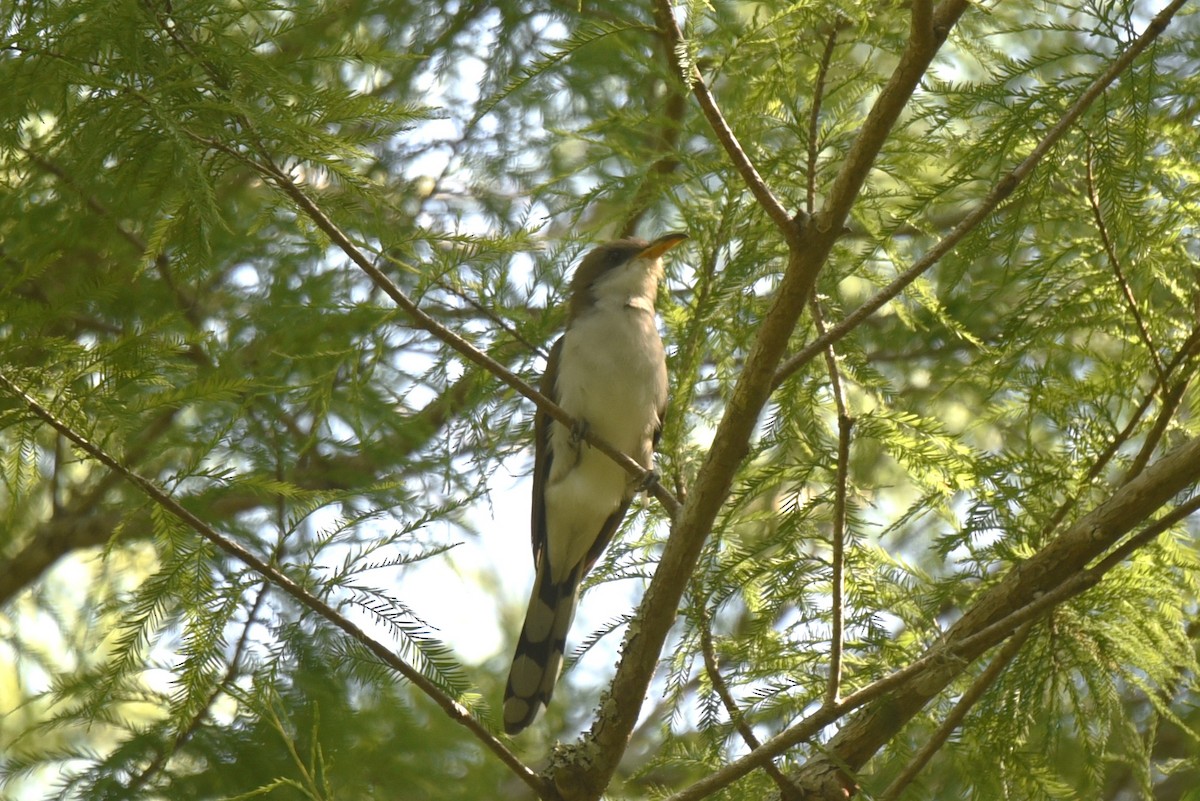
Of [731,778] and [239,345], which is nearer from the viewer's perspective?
[731,778]

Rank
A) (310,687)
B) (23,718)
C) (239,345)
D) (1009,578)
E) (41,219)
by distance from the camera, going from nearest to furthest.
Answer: (1009,578)
(310,687)
(41,219)
(239,345)
(23,718)

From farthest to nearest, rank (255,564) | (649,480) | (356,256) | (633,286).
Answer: (633,286) → (649,480) → (356,256) → (255,564)

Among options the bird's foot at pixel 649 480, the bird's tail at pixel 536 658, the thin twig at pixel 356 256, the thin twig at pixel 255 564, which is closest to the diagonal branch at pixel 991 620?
the thin twig at pixel 255 564

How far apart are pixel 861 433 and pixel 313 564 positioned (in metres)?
1.70

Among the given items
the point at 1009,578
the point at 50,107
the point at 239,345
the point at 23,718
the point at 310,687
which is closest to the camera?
the point at 1009,578

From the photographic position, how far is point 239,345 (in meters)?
5.73

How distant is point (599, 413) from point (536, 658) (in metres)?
1.13

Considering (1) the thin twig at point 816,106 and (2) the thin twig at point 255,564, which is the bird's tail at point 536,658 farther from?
(1) the thin twig at point 816,106

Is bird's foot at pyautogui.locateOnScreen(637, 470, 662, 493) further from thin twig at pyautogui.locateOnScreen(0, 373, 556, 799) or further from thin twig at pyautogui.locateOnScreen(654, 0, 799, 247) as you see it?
thin twig at pyautogui.locateOnScreen(654, 0, 799, 247)

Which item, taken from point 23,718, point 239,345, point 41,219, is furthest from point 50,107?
point 23,718

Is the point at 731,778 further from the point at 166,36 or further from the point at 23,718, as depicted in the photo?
the point at 23,718

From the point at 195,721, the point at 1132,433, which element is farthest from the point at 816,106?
the point at 195,721

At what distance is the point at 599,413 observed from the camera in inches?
212

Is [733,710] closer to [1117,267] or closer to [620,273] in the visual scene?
[1117,267]
